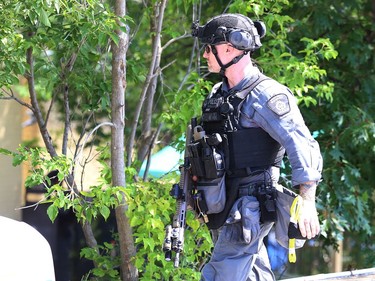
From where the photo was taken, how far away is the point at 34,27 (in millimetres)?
5137

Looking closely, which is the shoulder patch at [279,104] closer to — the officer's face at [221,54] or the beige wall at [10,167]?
the officer's face at [221,54]

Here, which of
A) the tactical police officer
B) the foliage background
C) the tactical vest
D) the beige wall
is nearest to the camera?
the tactical police officer

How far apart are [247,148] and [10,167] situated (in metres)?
2.97

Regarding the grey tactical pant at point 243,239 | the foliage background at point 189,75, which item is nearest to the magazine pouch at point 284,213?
the grey tactical pant at point 243,239

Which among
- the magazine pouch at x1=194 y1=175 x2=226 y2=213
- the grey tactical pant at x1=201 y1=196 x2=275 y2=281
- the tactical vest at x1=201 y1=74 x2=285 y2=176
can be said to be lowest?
the grey tactical pant at x1=201 y1=196 x2=275 y2=281

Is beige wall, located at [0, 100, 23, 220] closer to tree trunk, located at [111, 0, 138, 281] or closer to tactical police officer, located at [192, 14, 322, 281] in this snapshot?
tree trunk, located at [111, 0, 138, 281]

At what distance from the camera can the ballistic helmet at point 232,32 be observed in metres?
4.10

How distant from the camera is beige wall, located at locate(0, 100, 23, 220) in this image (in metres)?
6.44

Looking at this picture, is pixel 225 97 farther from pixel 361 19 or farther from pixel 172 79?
pixel 172 79

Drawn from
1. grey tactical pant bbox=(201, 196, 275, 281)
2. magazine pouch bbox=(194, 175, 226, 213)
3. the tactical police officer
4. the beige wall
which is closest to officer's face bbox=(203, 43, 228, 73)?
the tactical police officer

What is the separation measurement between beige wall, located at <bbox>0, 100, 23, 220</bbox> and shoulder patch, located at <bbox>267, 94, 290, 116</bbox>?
3073 millimetres

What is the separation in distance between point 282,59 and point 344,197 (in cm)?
155

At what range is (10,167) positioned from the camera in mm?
6469

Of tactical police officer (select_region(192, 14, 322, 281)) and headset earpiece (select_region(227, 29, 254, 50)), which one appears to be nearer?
tactical police officer (select_region(192, 14, 322, 281))
